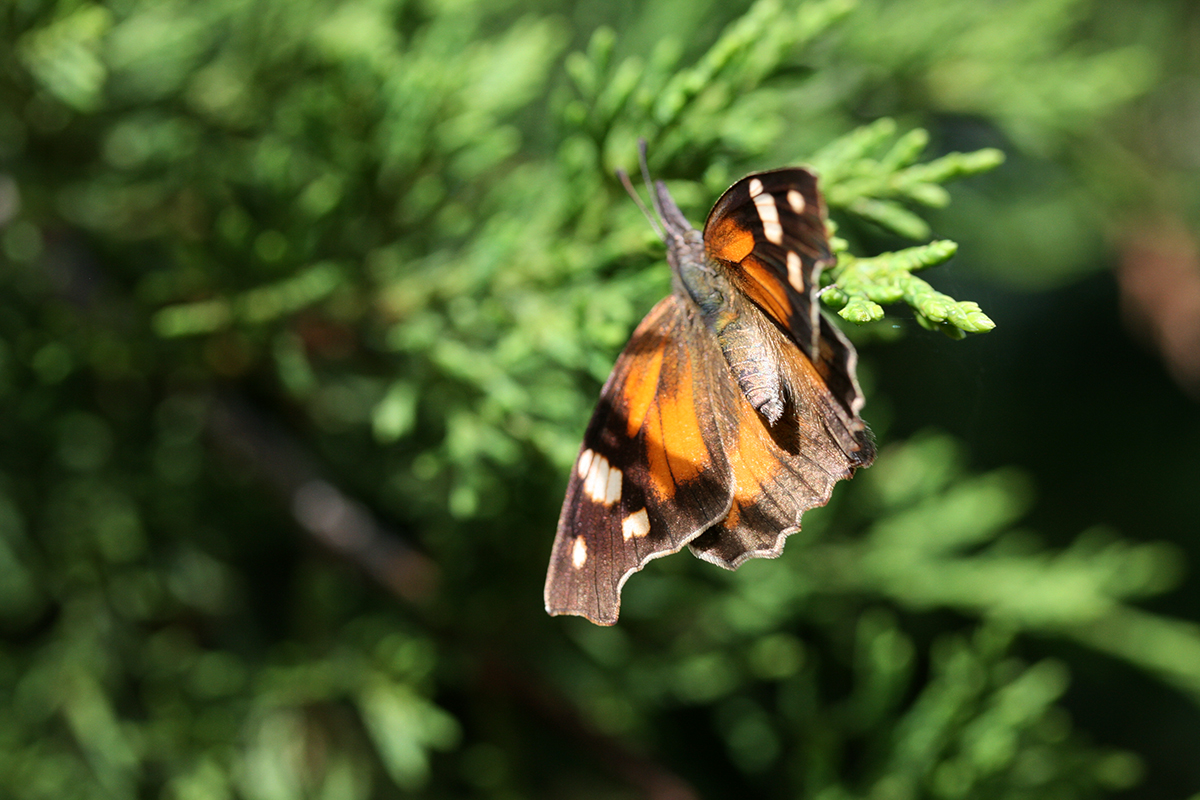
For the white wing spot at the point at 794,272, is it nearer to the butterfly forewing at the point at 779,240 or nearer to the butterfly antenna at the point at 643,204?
the butterfly forewing at the point at 779,240

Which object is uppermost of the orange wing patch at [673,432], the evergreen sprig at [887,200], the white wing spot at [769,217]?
the white wing spot at [769,217]

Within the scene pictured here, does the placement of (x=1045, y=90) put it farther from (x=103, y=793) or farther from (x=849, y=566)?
(x=103, y=793)

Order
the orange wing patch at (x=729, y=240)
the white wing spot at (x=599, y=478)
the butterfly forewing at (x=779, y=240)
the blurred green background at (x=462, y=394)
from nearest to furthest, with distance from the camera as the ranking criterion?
the butterfly forewing at (x=779, y=240)
the orange wing patch at (x=729, y=240)
the white wing spot at (x=599, y=478)
the blurred green background at (x=462, y=394)

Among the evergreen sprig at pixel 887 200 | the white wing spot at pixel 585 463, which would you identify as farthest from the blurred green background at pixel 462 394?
the white wing spot at pixel 585 463

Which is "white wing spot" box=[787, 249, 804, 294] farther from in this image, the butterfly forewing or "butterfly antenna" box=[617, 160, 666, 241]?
"butterfly antenna" box=[617, 160, 666, 241]

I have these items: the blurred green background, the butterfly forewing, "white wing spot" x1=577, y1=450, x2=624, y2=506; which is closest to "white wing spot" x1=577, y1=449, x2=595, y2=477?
"white wing spot" x1=577, y1=450, x2=624, y2=506

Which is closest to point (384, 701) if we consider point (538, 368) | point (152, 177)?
point (538, 368)
